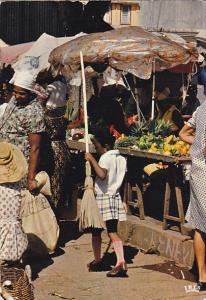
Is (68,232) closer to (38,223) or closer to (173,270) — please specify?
(38,223)

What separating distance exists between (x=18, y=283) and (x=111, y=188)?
67.4 inches

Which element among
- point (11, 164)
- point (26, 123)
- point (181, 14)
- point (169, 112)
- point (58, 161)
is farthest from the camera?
point (181, 14)

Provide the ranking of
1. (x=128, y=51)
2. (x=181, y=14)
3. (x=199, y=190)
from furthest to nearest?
(x=181, y=14) < (x=128, y=51) < (x=199, y=190)

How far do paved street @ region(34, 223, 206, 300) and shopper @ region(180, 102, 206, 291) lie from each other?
13.0 inches

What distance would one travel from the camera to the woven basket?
6407 mm

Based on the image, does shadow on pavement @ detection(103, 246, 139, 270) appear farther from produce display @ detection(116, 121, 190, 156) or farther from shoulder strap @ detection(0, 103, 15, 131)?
shoulder strap @ detection(0, 103, 15, 131)

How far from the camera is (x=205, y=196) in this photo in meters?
7.09

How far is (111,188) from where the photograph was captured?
7.84 metres

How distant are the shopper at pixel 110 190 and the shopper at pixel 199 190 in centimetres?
85

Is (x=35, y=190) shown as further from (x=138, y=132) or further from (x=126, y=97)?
(x=126, y=97)

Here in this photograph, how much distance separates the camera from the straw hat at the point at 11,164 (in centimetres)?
723

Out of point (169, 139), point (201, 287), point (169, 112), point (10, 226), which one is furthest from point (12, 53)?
point (201, 287)

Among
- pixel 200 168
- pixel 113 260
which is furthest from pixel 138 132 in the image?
pixel 200 168

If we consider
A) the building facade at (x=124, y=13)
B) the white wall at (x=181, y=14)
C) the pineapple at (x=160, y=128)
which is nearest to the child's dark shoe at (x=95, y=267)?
the pineapple at (x=160, y=128)
